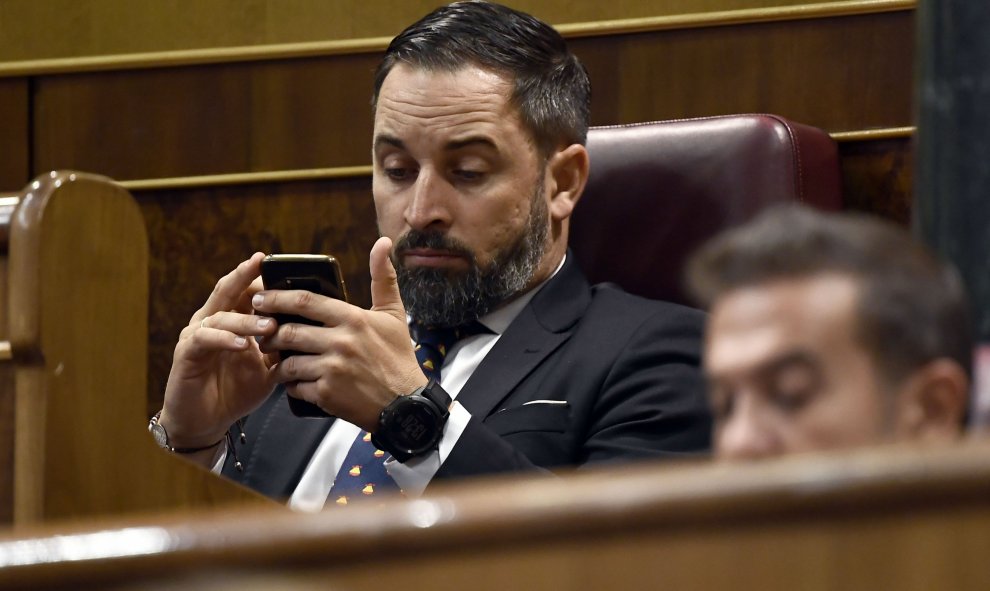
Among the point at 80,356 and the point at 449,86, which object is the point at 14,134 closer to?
the point at 449,86

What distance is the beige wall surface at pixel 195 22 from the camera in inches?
76.4

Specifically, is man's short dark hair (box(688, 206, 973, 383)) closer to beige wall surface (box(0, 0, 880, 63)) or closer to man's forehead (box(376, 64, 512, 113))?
man's forehead (box(376, 64, 512, 113))

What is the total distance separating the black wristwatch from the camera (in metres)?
1.17

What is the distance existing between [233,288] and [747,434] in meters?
0.72

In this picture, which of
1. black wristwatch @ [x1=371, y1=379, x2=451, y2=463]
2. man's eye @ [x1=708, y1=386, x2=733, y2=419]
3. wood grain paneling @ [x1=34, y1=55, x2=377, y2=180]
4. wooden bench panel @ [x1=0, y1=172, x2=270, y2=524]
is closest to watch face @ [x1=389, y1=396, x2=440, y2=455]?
black wristwatch @ [x1=371, y1=379, x2=451, y2=463]

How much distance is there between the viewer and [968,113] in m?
0.65

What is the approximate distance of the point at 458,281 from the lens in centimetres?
143

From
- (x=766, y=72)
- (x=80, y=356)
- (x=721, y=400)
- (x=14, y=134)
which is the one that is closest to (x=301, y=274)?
(x=80, y=356)

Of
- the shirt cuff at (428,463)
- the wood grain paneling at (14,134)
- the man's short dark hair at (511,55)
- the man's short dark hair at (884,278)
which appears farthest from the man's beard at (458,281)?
the man's short dark hair at (884,278)

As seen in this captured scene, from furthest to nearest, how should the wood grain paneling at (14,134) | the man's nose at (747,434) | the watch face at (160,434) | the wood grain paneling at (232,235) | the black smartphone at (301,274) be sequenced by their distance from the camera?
the wood grain paneling at (14,134), the wood grain paneling at (232,235), the watch face at (160,434), the black smartphone at (301,274), the man's nose at (747,434)

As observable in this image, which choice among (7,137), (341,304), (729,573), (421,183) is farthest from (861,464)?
(7,137)

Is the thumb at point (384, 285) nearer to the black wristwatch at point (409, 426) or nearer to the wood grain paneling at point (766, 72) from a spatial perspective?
the black wristwatch at point (409, 426)

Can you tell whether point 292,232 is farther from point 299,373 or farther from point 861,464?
point 861,464

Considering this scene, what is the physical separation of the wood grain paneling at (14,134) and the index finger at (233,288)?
2.33ft
